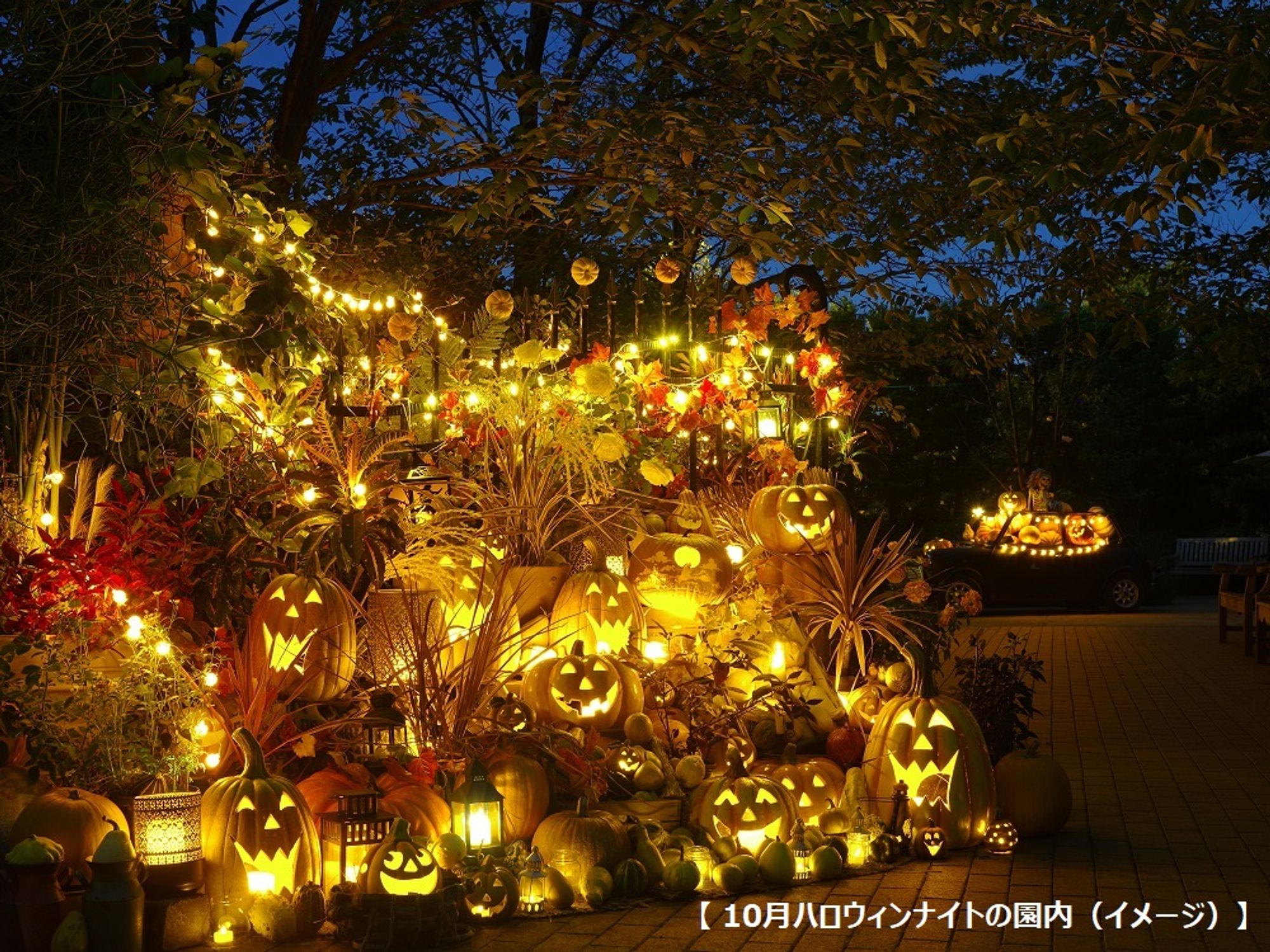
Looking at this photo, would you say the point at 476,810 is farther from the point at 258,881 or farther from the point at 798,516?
the point at 798,516

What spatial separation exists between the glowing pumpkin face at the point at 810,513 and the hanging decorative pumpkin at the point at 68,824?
3730 mm

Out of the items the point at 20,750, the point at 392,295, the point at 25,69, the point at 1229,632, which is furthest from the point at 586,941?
the point at 1229,632

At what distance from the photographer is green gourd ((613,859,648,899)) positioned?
5219 mm

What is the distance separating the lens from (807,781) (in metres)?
6.14

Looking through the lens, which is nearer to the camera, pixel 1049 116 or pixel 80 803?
pixel 80 803

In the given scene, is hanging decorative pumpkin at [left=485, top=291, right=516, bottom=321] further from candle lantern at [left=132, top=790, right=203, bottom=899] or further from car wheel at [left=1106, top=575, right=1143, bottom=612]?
car wheel at [left=1106, top=575, right=1143, bottom=612]

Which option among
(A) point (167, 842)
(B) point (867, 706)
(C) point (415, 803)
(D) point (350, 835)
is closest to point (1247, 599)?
(B) point (867, 706)

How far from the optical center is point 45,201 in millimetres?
5051

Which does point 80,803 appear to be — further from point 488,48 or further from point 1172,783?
point 488,48

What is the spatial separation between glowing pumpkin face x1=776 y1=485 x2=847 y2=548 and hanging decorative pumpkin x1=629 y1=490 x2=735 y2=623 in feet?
1.36

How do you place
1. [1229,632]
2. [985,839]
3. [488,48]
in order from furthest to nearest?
[1229,632], [488,48], [985,839]

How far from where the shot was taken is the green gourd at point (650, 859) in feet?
17.4

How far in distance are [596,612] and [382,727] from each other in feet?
4.37

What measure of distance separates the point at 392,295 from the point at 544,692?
322 cm
